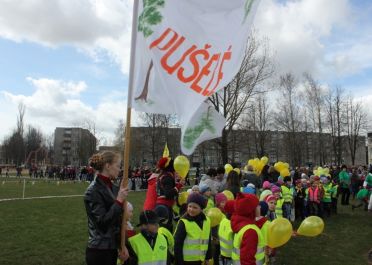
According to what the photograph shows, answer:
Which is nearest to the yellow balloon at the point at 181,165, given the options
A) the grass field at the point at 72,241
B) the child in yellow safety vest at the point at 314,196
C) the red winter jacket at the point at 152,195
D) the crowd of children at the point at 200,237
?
the red winter jacket at the point at 152,195

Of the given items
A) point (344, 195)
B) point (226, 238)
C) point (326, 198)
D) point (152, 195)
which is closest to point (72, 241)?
point (152, 195)

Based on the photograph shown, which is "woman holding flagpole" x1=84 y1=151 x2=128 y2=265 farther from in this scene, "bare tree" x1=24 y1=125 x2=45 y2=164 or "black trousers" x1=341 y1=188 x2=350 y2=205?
"bare tree" x1=24 y1=125 x2=45 y2=164

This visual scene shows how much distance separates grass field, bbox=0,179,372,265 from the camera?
8.05m

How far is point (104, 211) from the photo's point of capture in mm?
3305

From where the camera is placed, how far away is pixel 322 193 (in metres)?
13.7

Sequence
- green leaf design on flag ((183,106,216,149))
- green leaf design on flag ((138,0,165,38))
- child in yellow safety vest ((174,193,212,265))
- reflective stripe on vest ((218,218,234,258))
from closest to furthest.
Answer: green leaf design on flag ((138,0,165,38)) < green leaf design on flag ((183,106,216,149)) < child in yellow safety vest ((174,193,212,265)) < reflective stripe on vest ((218,218,234,258))

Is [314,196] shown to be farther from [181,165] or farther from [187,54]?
[187,54]

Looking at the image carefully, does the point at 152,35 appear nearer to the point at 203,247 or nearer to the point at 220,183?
the point at 203,247

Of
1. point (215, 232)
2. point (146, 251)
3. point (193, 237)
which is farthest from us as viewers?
point (215, 232)

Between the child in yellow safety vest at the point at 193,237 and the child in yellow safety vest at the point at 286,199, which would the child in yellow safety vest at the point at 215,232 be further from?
the child in yellow safety vest at the point at 286,199

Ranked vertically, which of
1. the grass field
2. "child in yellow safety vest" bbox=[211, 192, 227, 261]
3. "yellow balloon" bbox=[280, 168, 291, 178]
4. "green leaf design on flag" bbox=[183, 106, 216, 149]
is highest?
"green leaf design on flag" bbox=[183, 106, 216, 149]

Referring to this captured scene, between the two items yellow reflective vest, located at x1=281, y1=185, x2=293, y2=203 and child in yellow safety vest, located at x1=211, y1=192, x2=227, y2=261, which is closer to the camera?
child in yellow safety vest, located at x1=211, y1=192, x2=227, y2=261

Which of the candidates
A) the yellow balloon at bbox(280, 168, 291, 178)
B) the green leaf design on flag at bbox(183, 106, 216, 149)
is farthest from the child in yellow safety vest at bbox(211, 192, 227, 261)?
the yellow balloon at bbox(280, 168, 291, 178)

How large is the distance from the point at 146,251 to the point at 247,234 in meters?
1.06
